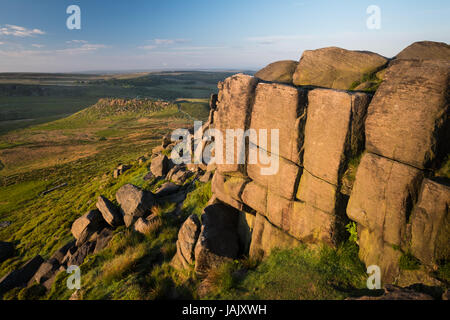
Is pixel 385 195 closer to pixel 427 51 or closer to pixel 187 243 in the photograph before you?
pixel 427 51

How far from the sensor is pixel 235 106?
9.72m

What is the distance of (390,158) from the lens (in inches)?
258

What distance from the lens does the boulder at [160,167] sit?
20.8m

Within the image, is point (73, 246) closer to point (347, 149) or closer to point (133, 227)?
point (133, 227)

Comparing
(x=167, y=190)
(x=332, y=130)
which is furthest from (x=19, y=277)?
(x=332, y=130)

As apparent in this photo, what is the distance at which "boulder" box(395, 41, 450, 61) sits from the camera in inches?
303

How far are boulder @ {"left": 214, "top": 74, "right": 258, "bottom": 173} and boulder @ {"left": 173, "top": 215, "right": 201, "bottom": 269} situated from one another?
2.74 metres

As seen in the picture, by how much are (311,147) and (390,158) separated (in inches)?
87.6

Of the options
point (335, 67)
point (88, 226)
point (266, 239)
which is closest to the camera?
point (335, 67)

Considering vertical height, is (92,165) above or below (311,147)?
below

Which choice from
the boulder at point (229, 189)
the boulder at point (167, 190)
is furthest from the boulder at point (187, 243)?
the boulder at point (167, 190)

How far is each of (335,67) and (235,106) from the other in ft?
13.4

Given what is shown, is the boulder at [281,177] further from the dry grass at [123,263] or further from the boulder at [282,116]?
the dry grass at [123,263]
